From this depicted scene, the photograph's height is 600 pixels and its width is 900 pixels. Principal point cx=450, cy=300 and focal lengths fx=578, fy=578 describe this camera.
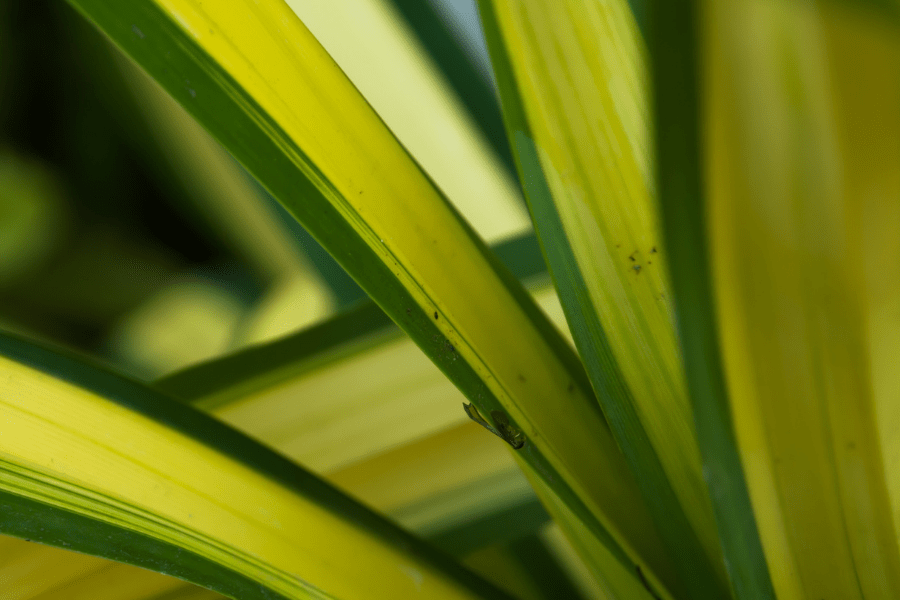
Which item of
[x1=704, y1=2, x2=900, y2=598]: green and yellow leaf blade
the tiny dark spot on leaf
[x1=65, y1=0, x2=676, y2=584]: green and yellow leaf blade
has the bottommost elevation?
the tiny dark spot on leaf

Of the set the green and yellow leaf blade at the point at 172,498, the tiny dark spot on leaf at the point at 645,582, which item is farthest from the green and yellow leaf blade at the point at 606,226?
the green and yellow leaf blade at the point at 172,498

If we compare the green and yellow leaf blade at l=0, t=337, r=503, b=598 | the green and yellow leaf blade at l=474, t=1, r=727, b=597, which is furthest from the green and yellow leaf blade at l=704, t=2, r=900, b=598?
the green and yellow leaf blade at l=0, t=337, r=503, b=598

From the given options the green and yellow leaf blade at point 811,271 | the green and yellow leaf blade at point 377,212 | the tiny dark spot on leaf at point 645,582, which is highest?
the green and yellow leaf blade at point 377,212

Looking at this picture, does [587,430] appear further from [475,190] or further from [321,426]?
[475,190]

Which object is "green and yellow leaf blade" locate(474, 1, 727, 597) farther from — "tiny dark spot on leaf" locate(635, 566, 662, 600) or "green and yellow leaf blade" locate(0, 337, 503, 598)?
"green and yellow leaf blade" locate(0, 337, 503, 598)

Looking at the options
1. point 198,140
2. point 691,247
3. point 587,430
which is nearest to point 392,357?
point 587,430

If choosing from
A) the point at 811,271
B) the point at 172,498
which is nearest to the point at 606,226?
the point at 811,271

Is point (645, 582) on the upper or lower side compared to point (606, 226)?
lower

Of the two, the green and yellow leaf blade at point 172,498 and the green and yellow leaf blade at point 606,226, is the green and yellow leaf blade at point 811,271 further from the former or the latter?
the green and yellow leaf blade at point 172,498

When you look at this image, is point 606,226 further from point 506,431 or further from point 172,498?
point 172,498

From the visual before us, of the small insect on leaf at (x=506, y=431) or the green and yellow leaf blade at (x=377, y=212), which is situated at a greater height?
the green and yellow leaf blade at (x=377, y=212)

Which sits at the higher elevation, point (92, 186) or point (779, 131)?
point (92, 186)
